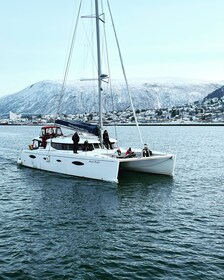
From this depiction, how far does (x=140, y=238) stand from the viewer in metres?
12.9

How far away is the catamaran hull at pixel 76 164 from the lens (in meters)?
22.1

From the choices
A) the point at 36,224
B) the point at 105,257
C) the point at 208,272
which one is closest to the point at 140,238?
the point at 105,257

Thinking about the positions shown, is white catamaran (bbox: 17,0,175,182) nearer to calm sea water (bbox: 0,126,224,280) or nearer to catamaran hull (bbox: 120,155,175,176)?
catamaran hull (bbox: 120,155,175,176)

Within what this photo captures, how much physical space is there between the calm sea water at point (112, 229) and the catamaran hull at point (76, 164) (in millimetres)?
834

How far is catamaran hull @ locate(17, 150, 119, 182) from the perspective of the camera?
2210 cm

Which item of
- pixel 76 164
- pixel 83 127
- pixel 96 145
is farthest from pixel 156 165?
pixel 83 127

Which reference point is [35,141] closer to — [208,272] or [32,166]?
[32,166]

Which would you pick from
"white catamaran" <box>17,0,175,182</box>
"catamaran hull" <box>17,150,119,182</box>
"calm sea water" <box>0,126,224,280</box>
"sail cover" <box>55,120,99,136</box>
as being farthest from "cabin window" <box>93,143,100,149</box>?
→ "calm sea water" <box>0,126,224,280</box>

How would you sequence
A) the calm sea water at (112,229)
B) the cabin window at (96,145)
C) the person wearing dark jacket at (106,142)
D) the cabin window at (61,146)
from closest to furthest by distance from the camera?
the calm sea water at (112,229) < the cabin window at (61,146) < the cabin window at (96,145) < the person wearing dark jacket at (106,142)

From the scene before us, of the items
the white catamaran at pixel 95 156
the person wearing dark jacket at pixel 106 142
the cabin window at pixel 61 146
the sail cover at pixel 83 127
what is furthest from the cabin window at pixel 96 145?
the cabin window at pixel 61 146

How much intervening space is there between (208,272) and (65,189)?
41.1 feet

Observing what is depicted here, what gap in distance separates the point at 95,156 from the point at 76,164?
7.16 feet

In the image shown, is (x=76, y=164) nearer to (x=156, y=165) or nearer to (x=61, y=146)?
(x=61, y=146)

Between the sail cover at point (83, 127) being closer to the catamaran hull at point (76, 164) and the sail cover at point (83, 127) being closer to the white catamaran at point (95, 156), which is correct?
the white catamaran at point (95, 156)
